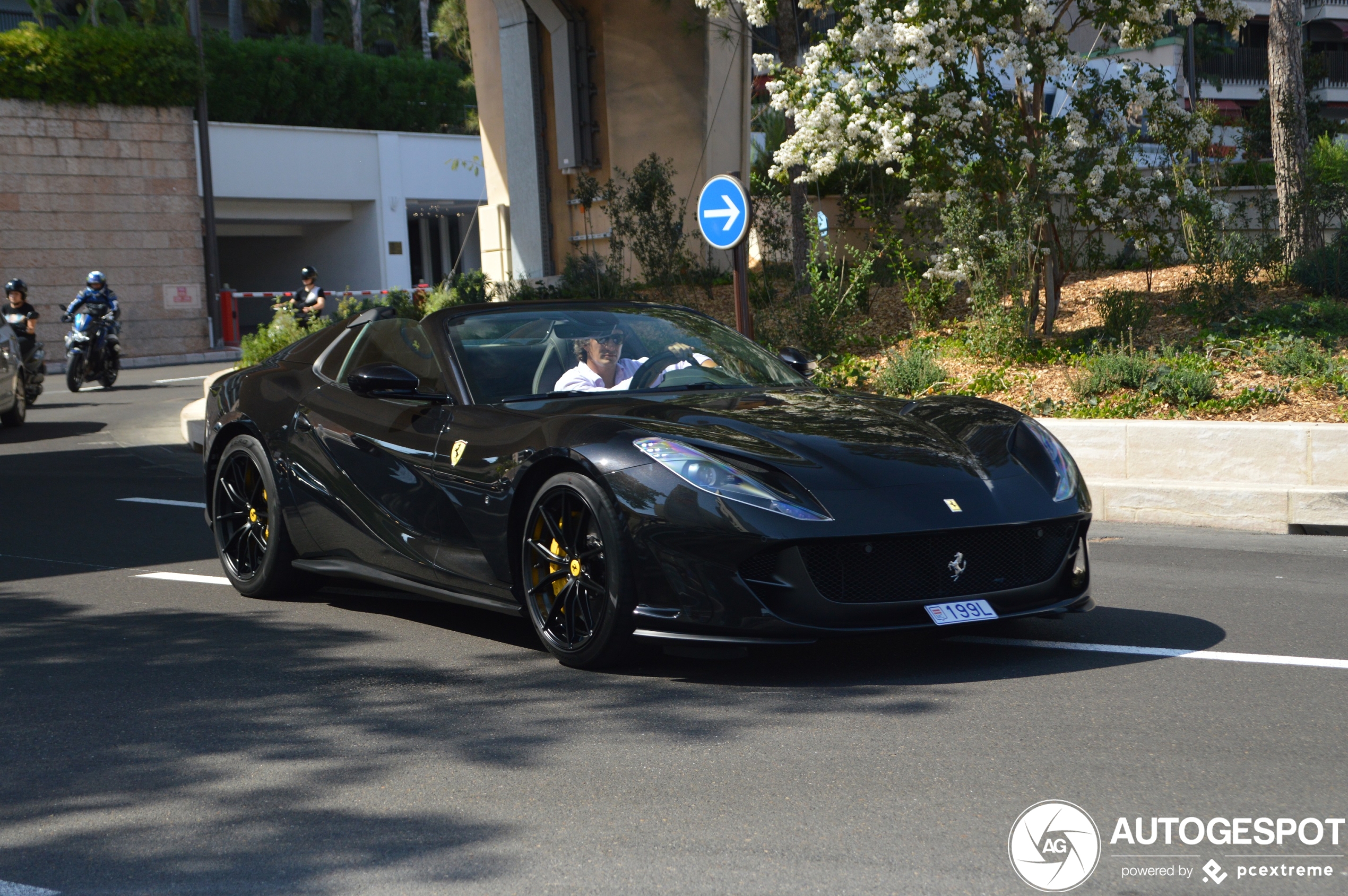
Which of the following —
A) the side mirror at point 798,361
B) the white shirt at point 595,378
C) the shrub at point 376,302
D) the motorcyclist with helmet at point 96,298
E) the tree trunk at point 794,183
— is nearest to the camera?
the white shirt at point 595,378

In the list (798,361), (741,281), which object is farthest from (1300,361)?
(798,361)

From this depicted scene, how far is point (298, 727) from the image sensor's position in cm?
468

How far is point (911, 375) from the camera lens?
40.0 ft

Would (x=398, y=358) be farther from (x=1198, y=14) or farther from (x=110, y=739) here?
(x=1198, y=14)

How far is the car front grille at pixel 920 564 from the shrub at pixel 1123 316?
7798mm

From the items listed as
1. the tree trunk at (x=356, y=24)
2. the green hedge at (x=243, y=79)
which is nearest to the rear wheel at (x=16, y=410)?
the green hedge at (x=243, y=79)

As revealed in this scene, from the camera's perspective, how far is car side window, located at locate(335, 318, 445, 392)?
20.1 ft

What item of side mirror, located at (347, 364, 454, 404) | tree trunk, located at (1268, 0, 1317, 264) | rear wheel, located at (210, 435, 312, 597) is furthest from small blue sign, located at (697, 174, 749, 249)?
tree trunk, located at (1268, 0, 1317, 264)

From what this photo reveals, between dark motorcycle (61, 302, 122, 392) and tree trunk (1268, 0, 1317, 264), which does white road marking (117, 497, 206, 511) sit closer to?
tree trunk (1268, 0, 1317, 264)

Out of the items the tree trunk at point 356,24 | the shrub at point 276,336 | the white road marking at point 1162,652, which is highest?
the tree trunk at point 356,24

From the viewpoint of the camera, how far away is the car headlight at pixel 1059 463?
533 centimetres

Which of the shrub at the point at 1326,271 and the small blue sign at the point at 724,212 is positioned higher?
the small blue sign at the point at 724,212

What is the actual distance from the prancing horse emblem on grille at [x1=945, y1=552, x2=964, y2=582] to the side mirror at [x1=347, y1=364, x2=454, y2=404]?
2.12 m

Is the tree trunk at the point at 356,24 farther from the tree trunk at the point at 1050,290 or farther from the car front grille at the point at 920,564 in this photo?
the car front grille at the point at 920,564
